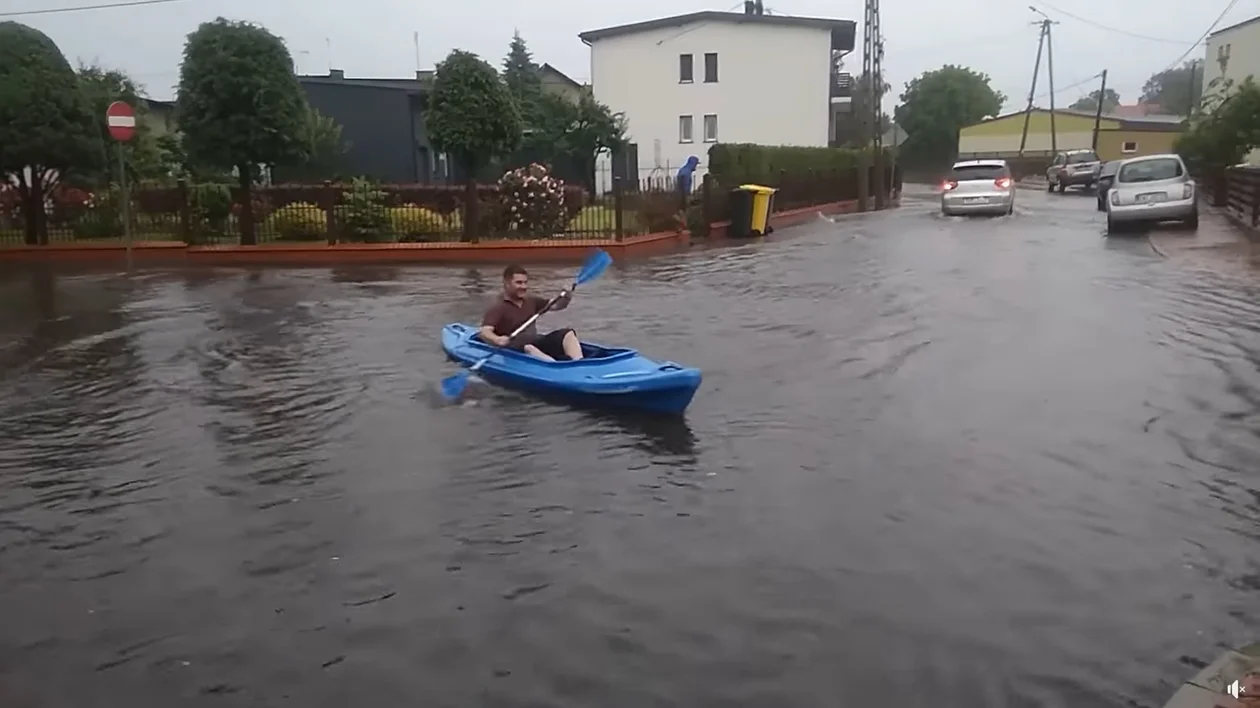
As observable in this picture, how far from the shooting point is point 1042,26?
72.8m

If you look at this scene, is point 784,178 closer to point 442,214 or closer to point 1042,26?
point 442,214

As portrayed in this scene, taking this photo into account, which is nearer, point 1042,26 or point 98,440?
point 98,440

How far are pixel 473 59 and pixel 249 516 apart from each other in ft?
55.2

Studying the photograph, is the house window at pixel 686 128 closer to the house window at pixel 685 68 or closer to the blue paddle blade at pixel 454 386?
the house window at pixel 685 68

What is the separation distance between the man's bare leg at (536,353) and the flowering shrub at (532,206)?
13.1 meters

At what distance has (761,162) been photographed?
3016 centimetres

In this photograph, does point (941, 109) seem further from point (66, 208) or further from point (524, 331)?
point (524, 331)

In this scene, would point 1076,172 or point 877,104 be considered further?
point 1076,172

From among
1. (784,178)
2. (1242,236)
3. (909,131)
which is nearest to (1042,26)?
(909,131)

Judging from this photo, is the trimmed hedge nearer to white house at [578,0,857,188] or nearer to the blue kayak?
white house at [578,0,857,188]

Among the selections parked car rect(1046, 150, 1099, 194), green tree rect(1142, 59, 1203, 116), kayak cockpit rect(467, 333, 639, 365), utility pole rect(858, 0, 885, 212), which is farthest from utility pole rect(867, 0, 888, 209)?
green tree rect(1142, 59, 1203, 116)

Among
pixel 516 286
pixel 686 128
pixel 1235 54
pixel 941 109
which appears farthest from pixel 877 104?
pixel 941 109

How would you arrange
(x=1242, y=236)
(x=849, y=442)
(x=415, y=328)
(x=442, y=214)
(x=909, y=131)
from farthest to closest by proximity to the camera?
(x=909, y=131)
(x=442, y=214)
(x=1242, y=236)
(x=415, y=328)
(x=849, y=442)

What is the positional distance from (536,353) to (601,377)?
972 mm
